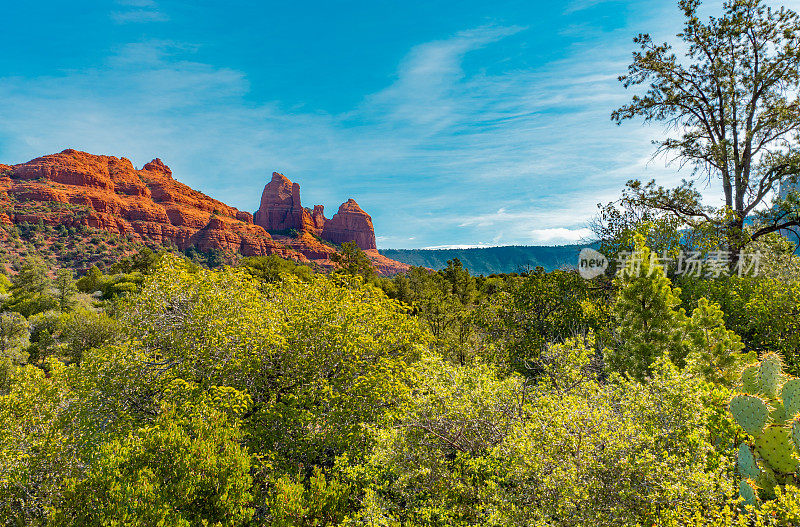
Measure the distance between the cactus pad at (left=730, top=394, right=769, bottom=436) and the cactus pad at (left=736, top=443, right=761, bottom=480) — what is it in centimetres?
60

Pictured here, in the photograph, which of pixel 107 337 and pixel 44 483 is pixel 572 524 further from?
pixel 107 337

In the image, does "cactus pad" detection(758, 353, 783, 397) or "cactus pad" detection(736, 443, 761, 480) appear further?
"cactus pad" detection(758, 353, 783, 397)

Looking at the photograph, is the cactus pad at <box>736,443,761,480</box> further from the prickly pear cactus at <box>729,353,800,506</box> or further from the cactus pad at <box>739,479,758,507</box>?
the cactus pad at <box>739,479,758,507</box>

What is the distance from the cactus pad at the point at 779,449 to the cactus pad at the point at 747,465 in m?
0.33

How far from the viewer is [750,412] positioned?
253 inches

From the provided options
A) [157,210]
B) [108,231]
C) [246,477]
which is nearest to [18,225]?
[108,231]

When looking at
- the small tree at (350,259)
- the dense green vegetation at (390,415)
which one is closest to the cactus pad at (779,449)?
the dense green vegetation at (390,415)

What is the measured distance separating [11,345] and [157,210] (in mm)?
150174

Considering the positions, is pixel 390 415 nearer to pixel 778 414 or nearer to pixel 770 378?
pixel 778 414

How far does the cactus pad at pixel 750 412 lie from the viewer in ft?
20.6

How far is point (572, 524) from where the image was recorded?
16.7ft

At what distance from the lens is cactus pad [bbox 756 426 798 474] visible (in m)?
5.94

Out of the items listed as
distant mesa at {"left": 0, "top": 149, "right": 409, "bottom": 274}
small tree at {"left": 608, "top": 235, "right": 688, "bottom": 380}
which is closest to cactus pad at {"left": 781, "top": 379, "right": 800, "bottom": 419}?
small tree at {"left": 608, "top": 235, "right": 688, "bottom": 380}

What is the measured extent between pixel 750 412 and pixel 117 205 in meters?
187
